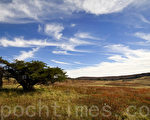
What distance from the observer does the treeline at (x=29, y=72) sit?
54.5 ft

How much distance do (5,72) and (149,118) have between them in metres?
18.2

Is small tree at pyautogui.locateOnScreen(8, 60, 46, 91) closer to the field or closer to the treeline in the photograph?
the treeline

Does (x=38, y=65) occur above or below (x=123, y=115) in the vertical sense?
above

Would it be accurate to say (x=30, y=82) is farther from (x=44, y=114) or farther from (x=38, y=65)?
(x=44, y=114)

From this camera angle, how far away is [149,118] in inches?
326

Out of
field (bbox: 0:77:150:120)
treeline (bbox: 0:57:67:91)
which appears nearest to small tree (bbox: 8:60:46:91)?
treeline (bbox: 0:57:67:91)

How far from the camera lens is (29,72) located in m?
17.0

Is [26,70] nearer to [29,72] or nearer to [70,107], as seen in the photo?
[29,72]

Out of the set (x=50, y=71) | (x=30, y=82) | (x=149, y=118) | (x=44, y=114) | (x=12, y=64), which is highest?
(x=12, y=64)

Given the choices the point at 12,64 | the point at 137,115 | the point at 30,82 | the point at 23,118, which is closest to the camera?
the point at 23,118

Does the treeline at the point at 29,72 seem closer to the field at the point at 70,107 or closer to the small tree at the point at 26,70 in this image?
the small tree at the point at 26,70

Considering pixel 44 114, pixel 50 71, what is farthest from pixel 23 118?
pixel 50 71

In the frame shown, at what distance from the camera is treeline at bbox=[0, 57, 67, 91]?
16609 millimetres

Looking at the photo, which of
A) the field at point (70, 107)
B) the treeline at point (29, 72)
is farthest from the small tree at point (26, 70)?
the field at point (70, 107)
